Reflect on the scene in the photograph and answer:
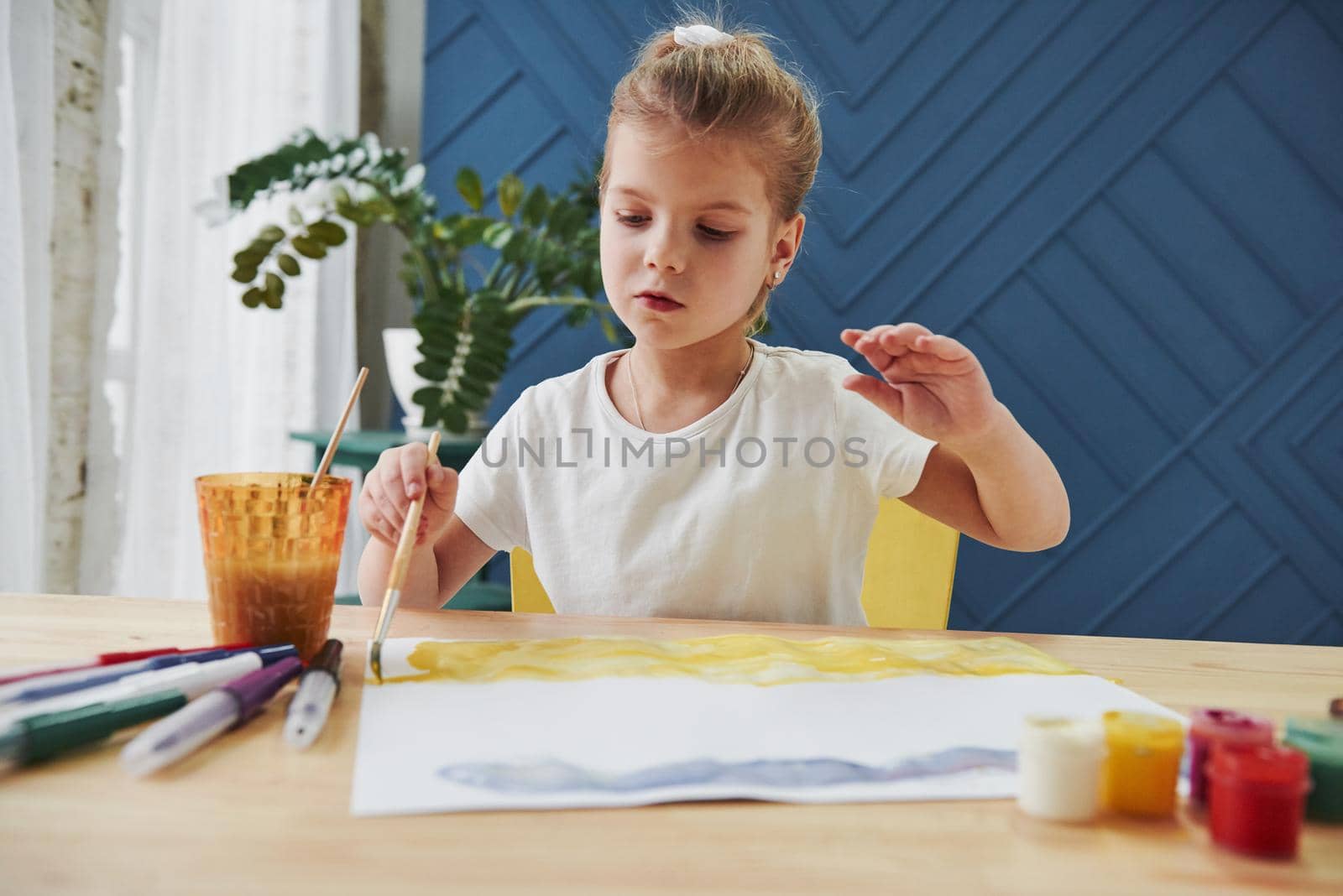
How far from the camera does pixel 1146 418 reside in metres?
2.56

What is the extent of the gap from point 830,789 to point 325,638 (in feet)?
1.20

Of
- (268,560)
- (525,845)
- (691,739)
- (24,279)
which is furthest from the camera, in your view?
(24,279)

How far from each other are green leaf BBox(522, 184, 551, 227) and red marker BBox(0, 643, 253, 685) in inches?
57.4

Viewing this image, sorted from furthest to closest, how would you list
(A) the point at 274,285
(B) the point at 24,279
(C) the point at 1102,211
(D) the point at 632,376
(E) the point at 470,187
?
(C) the point at 1102,211 → (E) the point at 470,187 → (A) the point at 274,285 → (B) the point at 24,279 → (D) the point at 632,376

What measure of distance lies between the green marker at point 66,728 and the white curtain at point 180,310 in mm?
1312

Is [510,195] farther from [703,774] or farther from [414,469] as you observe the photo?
[703,774]

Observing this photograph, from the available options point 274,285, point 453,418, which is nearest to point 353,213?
point 274,285

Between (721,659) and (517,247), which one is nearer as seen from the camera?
(721,659)

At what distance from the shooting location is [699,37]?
3.47 ft

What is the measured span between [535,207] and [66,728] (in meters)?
1.63

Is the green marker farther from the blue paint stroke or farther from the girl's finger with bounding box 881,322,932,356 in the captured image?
the girl's finger with bounding box 881,322,932,356

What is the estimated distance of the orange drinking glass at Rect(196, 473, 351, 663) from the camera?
61 cm

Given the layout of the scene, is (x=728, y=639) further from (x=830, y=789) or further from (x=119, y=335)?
(x=119, y=335)

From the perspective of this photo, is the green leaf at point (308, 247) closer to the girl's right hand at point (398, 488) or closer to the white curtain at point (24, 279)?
the white curtain at point (24, 279)
